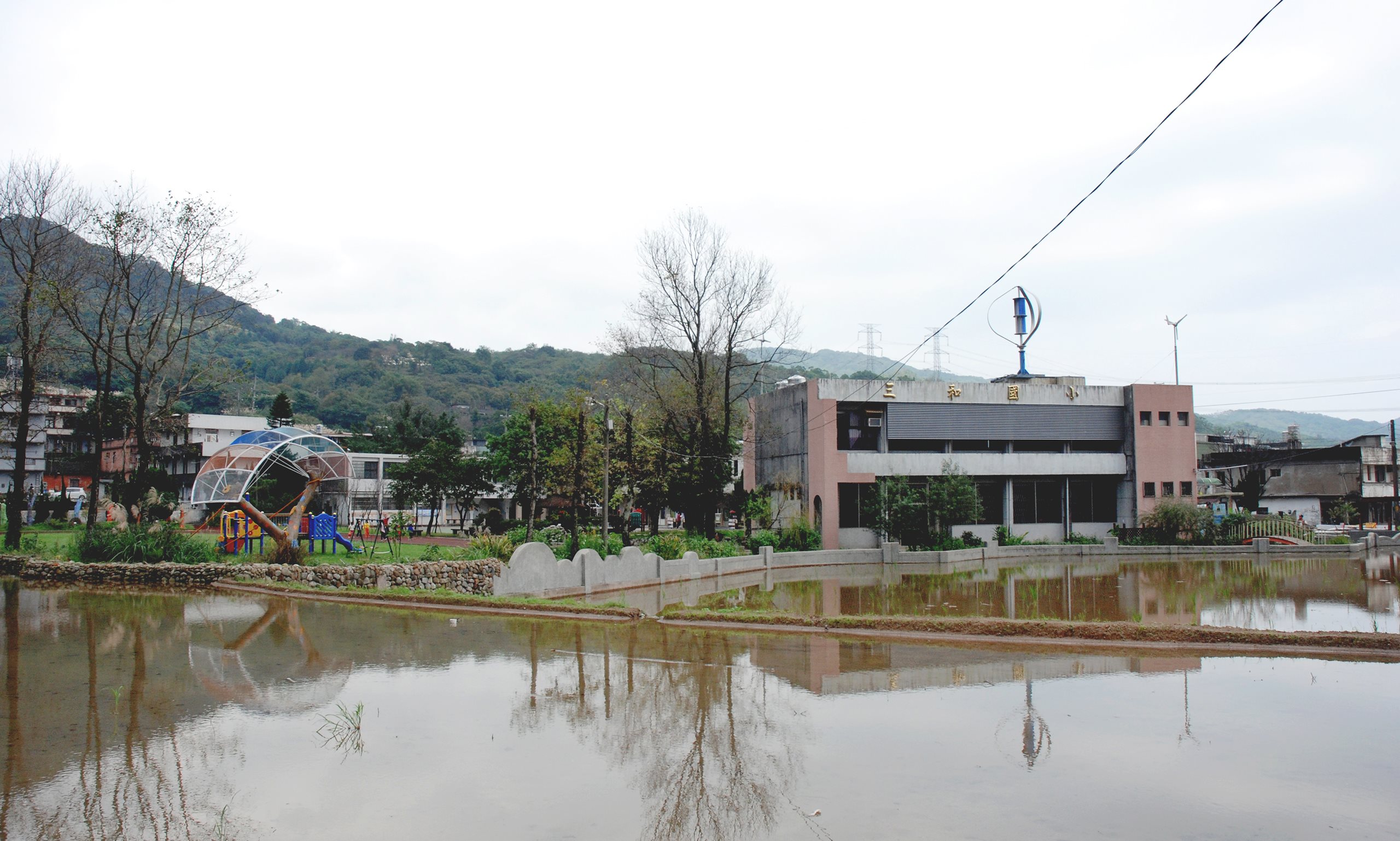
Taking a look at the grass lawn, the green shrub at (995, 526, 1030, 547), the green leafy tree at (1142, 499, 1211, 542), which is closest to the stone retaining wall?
the grass lawn

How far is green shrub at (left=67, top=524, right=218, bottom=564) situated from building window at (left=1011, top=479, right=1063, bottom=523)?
37.1 meters

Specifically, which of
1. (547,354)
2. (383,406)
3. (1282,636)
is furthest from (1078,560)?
(547,354)

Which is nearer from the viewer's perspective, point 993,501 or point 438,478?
point 993,501

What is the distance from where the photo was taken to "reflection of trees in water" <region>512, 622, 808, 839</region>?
6.89m

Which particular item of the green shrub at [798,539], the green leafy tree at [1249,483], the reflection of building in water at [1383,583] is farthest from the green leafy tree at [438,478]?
the green leafy tree at [1249,483]

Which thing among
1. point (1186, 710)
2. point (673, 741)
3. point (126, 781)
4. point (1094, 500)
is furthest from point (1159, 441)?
point (126, 781)

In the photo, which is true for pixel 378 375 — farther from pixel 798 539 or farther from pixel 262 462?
pixel 262 462

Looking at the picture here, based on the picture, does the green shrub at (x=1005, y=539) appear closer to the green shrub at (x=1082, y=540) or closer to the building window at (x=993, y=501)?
the building window at (x=993, y=501)

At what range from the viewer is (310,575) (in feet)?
65.4

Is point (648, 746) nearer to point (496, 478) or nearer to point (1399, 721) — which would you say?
point (1399, 721)

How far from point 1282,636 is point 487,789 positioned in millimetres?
12628

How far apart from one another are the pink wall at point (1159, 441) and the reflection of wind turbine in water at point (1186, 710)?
36580mm

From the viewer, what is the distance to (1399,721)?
30.4ft

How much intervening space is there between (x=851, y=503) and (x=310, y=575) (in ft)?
92.4
